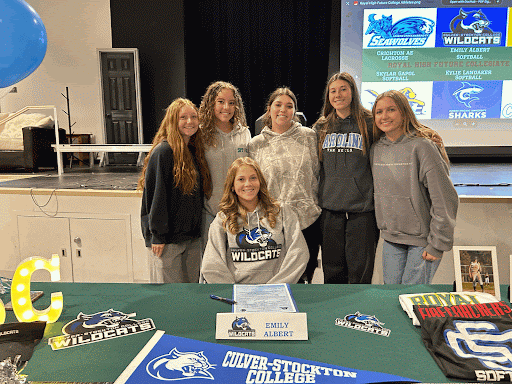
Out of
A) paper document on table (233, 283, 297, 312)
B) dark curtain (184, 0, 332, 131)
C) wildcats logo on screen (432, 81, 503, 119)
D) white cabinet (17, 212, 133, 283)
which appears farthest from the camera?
dark curtain (184, 0, 332, 131)

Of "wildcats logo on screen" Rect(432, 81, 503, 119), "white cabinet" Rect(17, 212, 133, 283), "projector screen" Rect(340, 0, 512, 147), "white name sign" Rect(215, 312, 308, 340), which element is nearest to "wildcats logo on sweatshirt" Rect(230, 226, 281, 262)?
"white name sign" Rect(215, 312, 308, 340)

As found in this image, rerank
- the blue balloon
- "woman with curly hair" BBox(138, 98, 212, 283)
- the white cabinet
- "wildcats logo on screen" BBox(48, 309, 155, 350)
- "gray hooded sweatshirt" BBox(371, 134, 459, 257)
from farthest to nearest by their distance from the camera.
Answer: the white cabinet, "woman with curly hair" BBox(138, 98, 212, 283), "gray hooded sweatshirt" BBox(371, 134, 459, 257), the blue balloon, "wildcats logo on screen" BBox(48, 309, 155, 350)

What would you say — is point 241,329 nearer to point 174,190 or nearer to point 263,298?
point 263,298

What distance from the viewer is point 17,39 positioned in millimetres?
1324

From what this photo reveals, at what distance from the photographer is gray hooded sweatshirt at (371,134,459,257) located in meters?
1.75

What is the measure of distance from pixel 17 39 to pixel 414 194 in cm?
170

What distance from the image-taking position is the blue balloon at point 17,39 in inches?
50.7

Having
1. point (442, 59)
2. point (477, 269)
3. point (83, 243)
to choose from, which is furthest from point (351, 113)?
point (442, 59)

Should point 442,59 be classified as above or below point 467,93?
above

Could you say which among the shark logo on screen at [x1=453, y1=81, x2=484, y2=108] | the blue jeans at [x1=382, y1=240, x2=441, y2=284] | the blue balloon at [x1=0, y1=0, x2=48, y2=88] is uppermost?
the shark logo on screen at [x1=453, y1=81, x2=484, y2=108]

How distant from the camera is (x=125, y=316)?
3.55 feet

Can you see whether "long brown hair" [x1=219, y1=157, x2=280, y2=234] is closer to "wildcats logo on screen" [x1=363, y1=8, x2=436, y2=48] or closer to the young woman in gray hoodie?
the young woman in gray hoodie

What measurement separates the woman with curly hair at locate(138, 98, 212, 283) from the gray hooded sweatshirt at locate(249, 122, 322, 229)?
1.20 ft

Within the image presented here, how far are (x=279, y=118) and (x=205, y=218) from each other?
0.69 m
